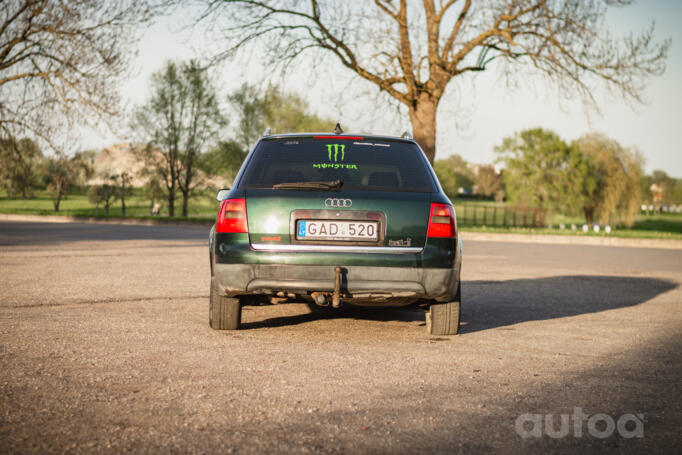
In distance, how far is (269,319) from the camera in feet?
22.0

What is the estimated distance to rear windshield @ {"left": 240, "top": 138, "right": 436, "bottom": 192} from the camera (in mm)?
5441

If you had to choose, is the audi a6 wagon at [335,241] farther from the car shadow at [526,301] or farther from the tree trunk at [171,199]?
the tree trunk at [171,199]

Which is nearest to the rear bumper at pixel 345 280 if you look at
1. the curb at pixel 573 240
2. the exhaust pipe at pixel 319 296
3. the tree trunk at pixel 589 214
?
the exhaust pipe at pixel 319 296

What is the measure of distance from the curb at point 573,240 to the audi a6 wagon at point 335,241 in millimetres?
21410

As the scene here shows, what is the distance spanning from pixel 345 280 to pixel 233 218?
1.02m

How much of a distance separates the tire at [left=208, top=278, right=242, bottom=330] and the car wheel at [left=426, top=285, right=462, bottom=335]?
1.69 metres

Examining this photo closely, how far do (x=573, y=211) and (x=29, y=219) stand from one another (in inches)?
1963

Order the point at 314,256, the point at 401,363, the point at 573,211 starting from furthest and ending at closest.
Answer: the point at 573,211 < the point at 314,256 < the point at 401,363

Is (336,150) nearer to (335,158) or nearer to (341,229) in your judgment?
(335,158)

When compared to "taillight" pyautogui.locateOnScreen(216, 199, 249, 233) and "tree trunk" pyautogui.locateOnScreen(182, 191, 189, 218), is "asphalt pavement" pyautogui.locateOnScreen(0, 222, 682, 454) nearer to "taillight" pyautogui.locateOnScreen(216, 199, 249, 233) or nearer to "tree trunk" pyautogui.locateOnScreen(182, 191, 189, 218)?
"taillight" pyautogui.locateOnScreen(216, 199, 249, 233)

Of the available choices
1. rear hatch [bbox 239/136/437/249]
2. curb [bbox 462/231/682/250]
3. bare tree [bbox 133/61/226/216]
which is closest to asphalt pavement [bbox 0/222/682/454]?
rear hatch [bbox 239/136/437/249]

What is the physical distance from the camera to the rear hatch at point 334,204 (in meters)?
5.18

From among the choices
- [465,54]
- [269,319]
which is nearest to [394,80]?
[465,54]

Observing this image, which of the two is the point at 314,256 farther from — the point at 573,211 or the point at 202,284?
the point at 573,211
